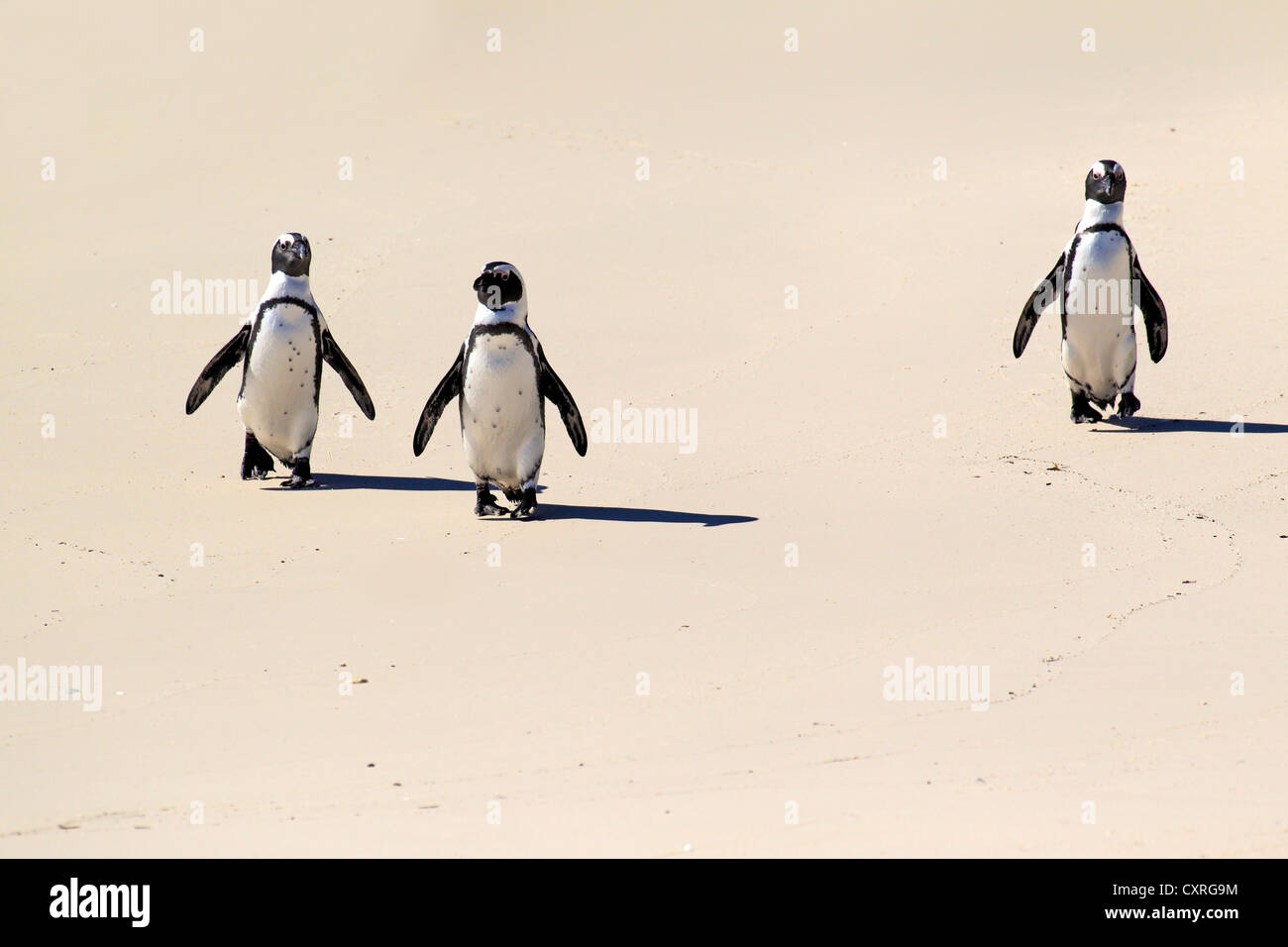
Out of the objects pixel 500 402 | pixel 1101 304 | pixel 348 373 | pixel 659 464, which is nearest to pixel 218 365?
pixel 348 373

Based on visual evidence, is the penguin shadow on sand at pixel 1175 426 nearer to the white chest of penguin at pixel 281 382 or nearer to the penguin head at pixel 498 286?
the penguin head at pixel 498 286

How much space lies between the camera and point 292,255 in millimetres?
8297

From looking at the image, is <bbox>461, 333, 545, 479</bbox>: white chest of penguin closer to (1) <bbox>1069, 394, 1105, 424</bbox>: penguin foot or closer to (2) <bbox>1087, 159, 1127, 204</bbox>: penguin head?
(1) <bbox>1069, 394, 1105, 424</bbox>: penguin foot

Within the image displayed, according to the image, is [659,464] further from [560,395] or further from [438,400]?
[438,400]

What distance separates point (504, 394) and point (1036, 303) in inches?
128

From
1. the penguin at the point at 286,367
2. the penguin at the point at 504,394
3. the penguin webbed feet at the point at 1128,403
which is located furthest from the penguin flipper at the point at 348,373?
the penguin webbed feet at the point at 1128,403

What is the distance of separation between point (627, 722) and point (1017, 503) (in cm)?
308

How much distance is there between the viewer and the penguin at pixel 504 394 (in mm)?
7422

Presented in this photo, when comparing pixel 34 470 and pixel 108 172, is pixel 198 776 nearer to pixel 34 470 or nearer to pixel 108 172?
pixel 34 470

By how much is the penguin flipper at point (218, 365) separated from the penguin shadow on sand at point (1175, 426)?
4.45 meters

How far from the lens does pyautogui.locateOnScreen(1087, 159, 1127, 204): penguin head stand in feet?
28.8

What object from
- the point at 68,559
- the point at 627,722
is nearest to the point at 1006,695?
the point at 627,722

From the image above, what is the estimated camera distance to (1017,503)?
7250 millimetres

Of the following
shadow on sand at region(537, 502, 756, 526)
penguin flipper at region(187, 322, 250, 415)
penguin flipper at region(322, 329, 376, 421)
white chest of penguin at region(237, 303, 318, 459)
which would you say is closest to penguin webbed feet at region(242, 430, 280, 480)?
white chest of penguin at region(237, 303, 318, 459)
